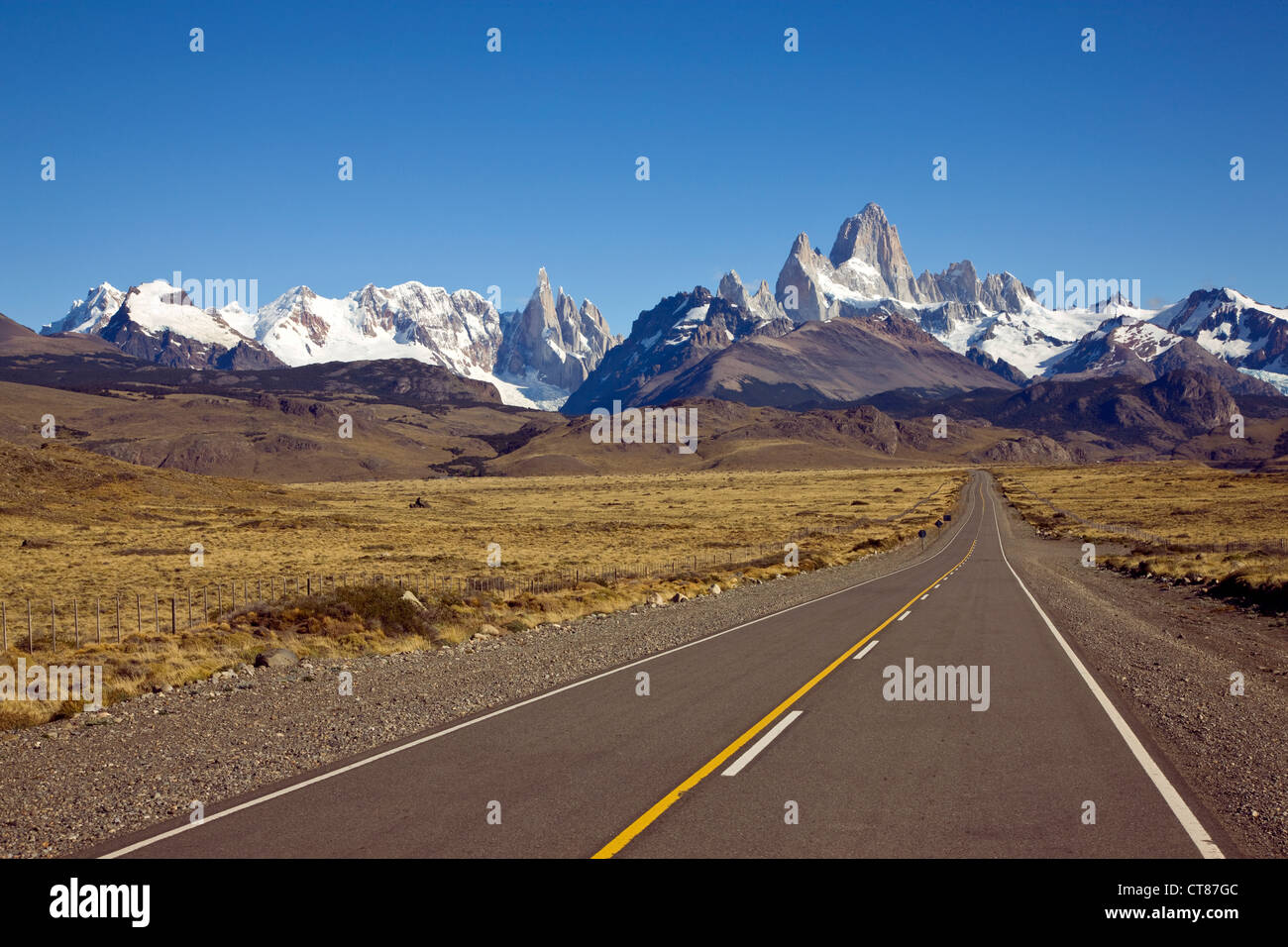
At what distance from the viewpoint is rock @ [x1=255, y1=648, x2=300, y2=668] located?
58.4 feet

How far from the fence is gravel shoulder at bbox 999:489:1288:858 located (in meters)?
17.5

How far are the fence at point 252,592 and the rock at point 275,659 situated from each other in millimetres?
5661

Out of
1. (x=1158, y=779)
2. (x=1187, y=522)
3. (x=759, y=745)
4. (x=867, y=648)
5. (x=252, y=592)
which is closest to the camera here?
(x=1158, y=779)

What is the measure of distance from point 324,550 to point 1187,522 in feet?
211

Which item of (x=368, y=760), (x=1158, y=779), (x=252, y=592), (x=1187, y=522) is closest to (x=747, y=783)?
(x=1158, y=779)

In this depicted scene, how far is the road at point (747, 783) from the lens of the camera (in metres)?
7.35

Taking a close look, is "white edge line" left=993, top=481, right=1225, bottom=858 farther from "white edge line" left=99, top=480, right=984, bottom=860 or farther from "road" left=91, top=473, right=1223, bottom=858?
"white edge line" left=99, top=480, right=984, bottom=860

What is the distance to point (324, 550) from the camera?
187 ft

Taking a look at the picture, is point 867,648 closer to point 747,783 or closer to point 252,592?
point 747,783

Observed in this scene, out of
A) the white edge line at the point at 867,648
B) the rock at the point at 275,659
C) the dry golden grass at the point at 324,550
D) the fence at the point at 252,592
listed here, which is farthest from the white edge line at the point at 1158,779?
the fence at the point at 252,592

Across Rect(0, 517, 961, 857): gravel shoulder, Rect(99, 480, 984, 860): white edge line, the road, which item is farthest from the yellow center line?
Rect(0, 517, 961, 857): gravel shoulder

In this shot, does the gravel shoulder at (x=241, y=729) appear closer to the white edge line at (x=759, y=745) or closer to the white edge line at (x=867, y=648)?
the white edge line at (x=867, y=648)
